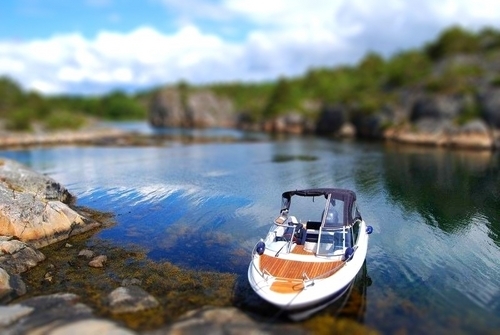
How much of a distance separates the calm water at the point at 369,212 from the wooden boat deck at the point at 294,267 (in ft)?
5.83

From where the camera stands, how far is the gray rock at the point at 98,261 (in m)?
18.8

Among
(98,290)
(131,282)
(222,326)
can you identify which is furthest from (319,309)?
(98,290)

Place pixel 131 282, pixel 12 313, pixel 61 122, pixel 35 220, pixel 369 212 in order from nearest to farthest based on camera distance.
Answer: pixel 12 313, pixel 131 282, pixel 35 220, pixel 369 212, pixel 61 122

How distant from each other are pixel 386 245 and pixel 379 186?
14.5 m

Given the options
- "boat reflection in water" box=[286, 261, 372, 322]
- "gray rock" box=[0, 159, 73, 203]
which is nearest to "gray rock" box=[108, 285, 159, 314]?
"boat reflection in water" box=[286, 261, 372, 322]

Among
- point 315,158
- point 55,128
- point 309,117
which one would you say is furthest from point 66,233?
point 309,117

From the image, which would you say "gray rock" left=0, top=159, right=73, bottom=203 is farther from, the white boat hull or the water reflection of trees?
the water reflection of trees

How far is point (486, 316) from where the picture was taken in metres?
14.5

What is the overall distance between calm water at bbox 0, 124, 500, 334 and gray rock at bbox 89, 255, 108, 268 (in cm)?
229

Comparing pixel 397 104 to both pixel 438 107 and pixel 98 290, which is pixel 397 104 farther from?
pixel 98 290

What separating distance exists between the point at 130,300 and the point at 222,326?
3.91 meters

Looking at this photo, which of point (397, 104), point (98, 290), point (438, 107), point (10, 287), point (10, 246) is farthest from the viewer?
point (397, 104)

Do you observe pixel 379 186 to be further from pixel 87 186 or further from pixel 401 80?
pixel 401 80

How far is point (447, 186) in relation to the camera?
35.8 m
